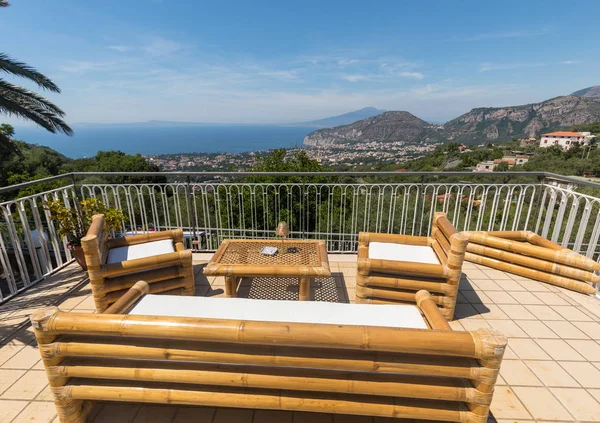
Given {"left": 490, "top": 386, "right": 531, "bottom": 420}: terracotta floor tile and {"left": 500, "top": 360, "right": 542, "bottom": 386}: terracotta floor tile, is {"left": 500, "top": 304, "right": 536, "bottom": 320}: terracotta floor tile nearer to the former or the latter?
{"left": 500, "top": 360, "right": 542, "bottom": 386}: terracotta floor tile

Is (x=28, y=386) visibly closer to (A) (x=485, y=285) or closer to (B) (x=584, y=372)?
(B) (x=584, y=372)

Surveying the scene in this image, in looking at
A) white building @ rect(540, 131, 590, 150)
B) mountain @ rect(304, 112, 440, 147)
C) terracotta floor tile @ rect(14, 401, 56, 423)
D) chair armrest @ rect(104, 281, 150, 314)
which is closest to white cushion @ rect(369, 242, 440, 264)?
chair armrest @ rect(104, 281, 150, 314)

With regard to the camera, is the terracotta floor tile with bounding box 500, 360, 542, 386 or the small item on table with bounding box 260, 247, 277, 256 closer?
the terracotta floor tile with bounding box 500, 360, 542, 386

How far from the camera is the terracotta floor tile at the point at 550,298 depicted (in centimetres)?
295

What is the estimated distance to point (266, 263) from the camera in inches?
105

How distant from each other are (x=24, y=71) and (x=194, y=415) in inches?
343

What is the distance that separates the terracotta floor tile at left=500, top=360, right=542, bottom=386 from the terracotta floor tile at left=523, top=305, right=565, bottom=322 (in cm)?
86

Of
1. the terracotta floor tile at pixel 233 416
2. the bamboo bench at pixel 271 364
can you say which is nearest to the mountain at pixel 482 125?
the bamboo bench at pixel 271 364

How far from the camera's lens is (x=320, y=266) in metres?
2.58

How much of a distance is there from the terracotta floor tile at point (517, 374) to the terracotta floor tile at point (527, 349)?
0.11 metres

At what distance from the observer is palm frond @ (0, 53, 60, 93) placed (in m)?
6.26

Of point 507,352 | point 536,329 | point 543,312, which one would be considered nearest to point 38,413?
point 507,352

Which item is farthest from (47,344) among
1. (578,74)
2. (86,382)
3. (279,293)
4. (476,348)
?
(578,74)

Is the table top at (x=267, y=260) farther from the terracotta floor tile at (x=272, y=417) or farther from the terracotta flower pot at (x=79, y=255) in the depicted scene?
the terracotta flower pot at (x=79, y=255)
